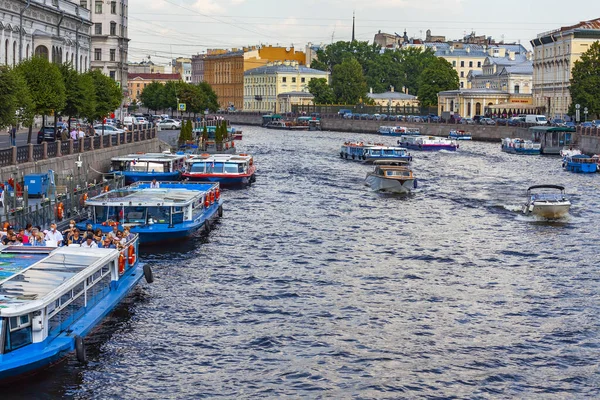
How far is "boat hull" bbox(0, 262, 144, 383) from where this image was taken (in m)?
19.0

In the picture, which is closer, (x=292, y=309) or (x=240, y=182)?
(x=292, y=309)

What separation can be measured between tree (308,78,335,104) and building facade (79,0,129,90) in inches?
2623

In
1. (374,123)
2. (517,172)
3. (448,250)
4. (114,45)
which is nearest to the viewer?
(448,250)

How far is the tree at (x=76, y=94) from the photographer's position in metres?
56.0

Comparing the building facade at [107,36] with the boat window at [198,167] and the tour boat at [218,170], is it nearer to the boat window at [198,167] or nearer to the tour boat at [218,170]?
the tour boat at [218,170]

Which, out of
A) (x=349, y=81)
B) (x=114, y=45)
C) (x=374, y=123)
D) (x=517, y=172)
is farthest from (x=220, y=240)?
(x=349, y=81)

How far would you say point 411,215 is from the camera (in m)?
44.5

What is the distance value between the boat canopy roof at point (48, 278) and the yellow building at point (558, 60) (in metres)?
89.9

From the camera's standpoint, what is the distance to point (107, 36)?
103 m

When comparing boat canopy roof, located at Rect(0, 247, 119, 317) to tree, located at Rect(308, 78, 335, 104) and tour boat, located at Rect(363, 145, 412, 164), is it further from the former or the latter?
tree, located at Rect(308, 78, 335, 104)

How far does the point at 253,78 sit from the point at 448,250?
6210 inches

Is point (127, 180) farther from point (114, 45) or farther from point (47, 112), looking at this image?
point (114, 45)

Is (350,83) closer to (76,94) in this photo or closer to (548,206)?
(76,94)

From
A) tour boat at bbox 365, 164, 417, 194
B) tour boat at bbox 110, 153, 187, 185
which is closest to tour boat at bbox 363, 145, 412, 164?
tour boat at bbox 365, 164, 417, 194
